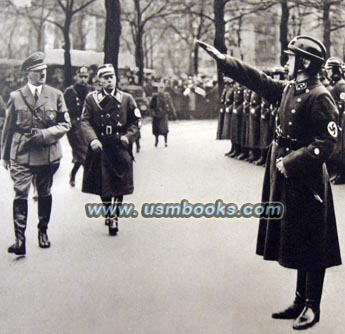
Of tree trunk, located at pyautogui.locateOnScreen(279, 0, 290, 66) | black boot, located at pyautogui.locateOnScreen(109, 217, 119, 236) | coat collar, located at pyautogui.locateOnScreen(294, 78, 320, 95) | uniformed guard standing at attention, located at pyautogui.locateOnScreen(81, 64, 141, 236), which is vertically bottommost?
black boot, located at pyautogui.locateOnScreen(109, 217, 119, 236)

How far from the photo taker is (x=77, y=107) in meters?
6.81

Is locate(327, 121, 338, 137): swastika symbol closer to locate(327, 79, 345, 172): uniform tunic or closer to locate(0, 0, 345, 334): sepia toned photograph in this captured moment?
locate(0, 0, 345, 334): sepia toned photograph

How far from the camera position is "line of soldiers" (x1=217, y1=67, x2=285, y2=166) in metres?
9.65

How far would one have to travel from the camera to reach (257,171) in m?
8.84

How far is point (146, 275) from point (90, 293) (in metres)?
0.53

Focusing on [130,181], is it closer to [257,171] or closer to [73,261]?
[73,261]

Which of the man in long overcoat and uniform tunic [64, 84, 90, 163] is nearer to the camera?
uniform tunic [64, 84, 90, 163]

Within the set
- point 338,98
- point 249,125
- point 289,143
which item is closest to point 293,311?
point 289,143

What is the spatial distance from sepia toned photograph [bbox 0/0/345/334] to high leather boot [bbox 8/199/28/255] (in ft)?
0.06

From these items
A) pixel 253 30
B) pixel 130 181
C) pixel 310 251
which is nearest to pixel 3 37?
pixel 130 181

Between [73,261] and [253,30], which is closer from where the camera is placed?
[73,261]

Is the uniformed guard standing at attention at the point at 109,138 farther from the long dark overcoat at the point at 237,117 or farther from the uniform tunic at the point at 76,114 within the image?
the long dark overcoat at the point at 237,117

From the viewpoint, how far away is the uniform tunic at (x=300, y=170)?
3387mm

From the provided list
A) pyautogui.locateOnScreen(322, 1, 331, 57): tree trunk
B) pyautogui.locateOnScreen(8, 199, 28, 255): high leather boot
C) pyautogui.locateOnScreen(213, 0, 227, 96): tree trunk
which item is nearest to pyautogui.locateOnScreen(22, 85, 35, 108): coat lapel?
pyautogui.locateOnScreen(8, 199, 28, 255): high leather boot
